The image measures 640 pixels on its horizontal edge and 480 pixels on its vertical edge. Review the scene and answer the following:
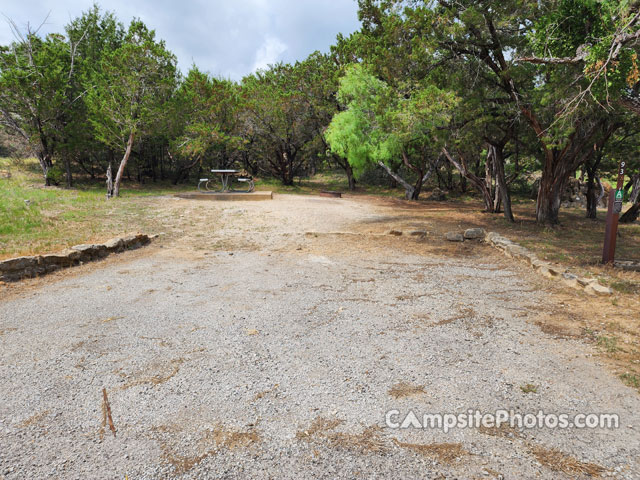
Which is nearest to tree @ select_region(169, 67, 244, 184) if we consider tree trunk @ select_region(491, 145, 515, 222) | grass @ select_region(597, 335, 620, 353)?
tree trunk @ select_region(491, 145, 515, 222)

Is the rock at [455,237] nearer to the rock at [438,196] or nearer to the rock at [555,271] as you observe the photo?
the rock at [555,271]

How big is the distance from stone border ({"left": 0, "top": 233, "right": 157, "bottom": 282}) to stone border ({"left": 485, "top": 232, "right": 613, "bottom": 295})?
771 cm

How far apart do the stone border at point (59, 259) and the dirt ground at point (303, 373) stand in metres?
0.24

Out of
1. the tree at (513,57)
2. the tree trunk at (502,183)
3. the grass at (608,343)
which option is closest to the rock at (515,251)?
the tree at (513,57)

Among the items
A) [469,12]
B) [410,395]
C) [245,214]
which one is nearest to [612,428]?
[410,395]

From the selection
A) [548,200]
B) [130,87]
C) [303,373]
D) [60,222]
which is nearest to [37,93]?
[130,87]

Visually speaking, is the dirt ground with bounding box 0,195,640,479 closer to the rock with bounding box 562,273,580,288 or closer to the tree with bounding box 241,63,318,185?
the rock with bounding box 562,273,580,288

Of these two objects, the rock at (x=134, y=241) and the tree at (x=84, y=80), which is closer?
the rock at (x=134, y=241)

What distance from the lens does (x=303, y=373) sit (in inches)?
112

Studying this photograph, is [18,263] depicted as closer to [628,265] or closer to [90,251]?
[90,251]

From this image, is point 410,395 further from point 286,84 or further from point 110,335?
point 286,84

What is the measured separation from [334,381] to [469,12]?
859 cm

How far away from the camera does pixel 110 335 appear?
3453mm

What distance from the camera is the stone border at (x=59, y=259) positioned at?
5062mm
